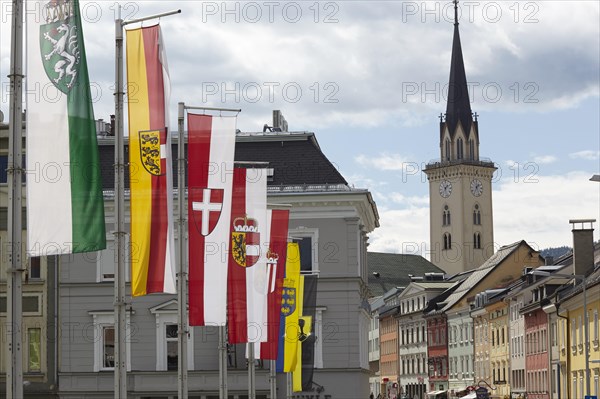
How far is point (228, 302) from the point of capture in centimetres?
3644

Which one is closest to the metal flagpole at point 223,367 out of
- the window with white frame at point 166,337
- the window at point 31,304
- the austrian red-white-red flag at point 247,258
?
the austrian red-white-red flag at point 247,258

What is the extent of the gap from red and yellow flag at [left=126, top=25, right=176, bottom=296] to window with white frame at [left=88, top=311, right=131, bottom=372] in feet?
125

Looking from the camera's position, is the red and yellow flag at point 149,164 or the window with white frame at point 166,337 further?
the window with white frame at point 166,337

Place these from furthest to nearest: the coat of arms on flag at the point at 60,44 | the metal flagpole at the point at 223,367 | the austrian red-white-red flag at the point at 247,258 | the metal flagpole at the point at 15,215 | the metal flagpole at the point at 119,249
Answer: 1. the metal flagpole at the point at 223,367
2. the austrian red-white-red flag at the point at 247,258
3. the metal flagpole at the point at 119,249
4. the coat of arms on flag at the point at 60,44
5. the metal flagpole at the point at 15,215

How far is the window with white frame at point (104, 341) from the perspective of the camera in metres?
65.8

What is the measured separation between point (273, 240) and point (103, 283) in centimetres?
2909

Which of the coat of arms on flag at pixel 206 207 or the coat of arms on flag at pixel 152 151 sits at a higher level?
the coat of arms on flag at pixel 152 151

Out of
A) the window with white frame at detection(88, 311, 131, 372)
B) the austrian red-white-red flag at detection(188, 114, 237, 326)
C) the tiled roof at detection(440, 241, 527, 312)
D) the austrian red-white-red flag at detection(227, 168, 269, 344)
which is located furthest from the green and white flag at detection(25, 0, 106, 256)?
the tiled roof at detection(440, 241, 527, 312)

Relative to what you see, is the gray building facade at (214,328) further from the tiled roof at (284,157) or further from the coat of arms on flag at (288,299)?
the coat of arms on flag at (288,299)

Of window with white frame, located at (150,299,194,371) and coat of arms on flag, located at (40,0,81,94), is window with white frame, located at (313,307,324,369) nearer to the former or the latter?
window with white frame, located at (150,299,194,371)

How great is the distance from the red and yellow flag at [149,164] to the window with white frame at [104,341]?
38.2 meters

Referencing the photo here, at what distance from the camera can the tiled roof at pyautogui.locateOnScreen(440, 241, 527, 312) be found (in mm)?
138375

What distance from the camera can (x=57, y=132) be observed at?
21484 mm

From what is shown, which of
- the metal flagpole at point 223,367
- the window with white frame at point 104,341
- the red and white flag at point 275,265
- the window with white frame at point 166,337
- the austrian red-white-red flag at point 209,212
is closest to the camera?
the austrian red-white-red flag at point 209,212
